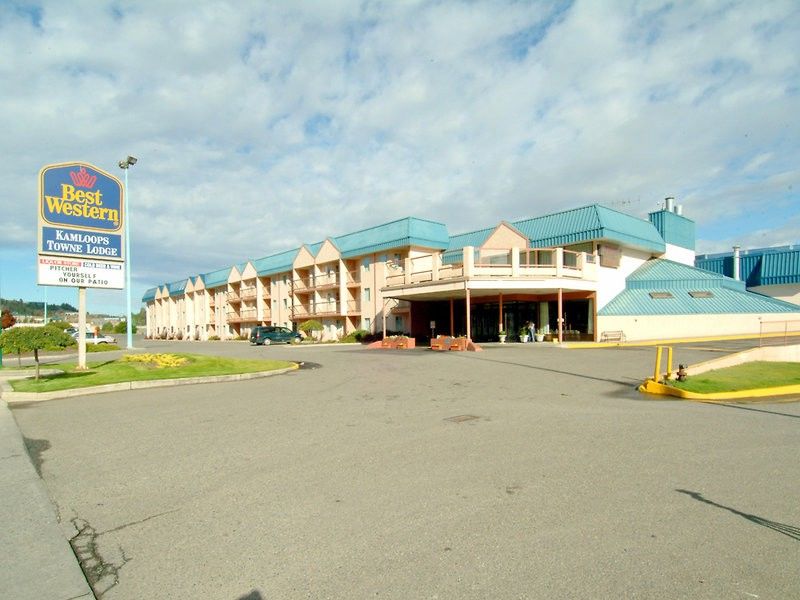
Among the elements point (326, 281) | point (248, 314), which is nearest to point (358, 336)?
point (326, 281)

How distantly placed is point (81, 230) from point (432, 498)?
17.4 meters

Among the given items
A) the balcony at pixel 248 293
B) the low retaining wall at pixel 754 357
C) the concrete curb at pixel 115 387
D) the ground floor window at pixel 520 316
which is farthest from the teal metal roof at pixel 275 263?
the low retaining wall at pixel 754 357

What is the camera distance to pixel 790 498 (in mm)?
4797

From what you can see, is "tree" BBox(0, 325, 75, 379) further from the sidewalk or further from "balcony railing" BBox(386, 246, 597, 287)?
"balcony railing" BBox(386, 246, 597, 287)

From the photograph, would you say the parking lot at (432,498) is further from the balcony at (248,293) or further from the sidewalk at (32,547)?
the balcony at (248,293)

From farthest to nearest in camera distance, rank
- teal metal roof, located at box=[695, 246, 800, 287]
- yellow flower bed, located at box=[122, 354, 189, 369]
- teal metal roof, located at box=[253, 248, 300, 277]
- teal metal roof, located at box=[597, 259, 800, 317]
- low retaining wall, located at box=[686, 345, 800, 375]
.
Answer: teal metal roof, located at box=[253, 248, 300, 277], teal metal roof, located at box=[695, 246, 800, 287], teal metal roof, located at box=[597, 259, 800, 317], yellow flower bed, located at box=[122, 354, 189, 369], low retaining wall, located at box=[686, 345, 800, 375]

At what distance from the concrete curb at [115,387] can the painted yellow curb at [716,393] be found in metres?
11.4

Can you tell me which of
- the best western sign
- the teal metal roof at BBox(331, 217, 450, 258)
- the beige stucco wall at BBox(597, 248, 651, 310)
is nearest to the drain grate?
the best western sign

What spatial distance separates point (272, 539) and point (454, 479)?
215 cm

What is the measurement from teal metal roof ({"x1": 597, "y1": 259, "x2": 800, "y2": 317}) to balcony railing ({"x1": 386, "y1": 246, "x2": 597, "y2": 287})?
14.5 ft

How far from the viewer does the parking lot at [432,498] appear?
3438 millimetres

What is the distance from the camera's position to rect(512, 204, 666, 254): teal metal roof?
32.8m

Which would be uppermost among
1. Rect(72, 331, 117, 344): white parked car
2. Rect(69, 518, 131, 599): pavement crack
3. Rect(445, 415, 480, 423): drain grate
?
Rect(69, 518, 131, 599): pavement crack

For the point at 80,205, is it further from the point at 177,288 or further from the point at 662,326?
the point at 177,288
